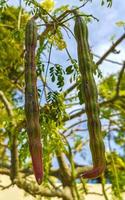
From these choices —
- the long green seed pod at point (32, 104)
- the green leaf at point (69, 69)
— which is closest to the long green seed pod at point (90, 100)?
the long green seed pod at point (32, 104)

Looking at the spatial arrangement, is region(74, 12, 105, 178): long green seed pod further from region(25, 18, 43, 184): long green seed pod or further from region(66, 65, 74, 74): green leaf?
region(66, 65, 74, 74): green leaf

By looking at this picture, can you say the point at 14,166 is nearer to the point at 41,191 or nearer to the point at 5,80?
the point at 41,191

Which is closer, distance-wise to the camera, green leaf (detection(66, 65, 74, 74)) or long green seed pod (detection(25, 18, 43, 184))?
long green seed pod (detection(25, 18, 43, 184))

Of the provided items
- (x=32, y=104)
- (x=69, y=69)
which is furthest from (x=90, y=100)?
(x=69, y=69)

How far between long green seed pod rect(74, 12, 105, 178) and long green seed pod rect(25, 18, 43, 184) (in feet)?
0.56

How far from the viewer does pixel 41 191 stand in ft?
20.4

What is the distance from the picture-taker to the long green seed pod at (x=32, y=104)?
1998 millimetres

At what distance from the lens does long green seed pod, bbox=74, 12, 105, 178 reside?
199 cm

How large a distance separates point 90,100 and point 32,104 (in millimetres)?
223

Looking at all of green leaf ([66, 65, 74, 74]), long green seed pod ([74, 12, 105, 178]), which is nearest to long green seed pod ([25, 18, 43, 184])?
long green seed pod ([74, 12, 105, 178])

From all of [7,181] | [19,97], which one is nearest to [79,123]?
[19,97]

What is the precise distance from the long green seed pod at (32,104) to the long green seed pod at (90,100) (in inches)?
6.7

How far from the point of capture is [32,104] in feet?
7.12

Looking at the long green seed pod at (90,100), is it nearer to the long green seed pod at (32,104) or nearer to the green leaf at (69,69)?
the long green seed pod at (32,104)
